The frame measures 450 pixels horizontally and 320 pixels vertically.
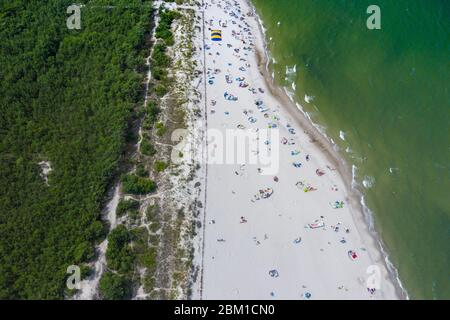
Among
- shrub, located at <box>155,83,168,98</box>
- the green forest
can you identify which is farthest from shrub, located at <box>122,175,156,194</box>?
shrub, located at <box>155,83,168,98</box>

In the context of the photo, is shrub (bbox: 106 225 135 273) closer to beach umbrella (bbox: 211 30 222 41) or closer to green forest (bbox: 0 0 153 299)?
green forest (bbox: 0 0 153 299)

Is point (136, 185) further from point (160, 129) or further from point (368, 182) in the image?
point (368, 182)

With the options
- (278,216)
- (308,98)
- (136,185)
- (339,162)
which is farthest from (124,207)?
Answer: (308,98)

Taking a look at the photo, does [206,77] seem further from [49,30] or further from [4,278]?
[4,278]

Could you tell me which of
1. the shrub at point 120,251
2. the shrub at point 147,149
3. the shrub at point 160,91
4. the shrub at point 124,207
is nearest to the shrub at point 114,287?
the shrub at point 120,251

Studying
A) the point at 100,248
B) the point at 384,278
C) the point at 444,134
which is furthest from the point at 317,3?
the point at 100,248
